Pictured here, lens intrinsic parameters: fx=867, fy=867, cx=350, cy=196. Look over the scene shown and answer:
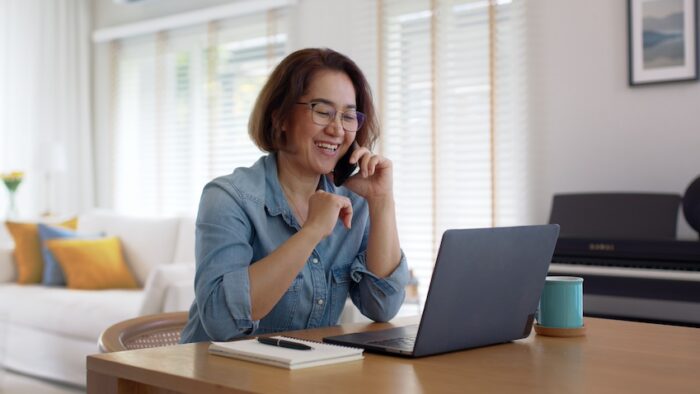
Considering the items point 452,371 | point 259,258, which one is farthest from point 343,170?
point 452,371

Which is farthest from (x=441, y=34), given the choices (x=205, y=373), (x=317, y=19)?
(x=205, y=373)

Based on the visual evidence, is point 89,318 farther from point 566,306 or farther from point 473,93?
point 566,306

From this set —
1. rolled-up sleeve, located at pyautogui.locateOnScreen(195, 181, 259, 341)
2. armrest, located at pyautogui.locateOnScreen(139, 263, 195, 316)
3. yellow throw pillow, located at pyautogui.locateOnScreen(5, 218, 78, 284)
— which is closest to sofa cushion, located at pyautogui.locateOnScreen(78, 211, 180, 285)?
yellow throw pillow, located at pyautogui.locateOnScreen(5, 218, 78, 284)

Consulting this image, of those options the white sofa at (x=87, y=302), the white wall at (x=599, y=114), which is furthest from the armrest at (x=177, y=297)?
the white wall at (x=599, y=114)

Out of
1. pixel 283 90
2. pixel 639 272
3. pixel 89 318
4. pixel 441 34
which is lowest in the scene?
pixel 89 318

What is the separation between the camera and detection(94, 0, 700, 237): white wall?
11.7 ft

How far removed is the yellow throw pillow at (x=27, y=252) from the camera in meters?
4.94

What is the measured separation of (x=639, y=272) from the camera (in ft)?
10.2

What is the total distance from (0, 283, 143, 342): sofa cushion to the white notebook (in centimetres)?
280

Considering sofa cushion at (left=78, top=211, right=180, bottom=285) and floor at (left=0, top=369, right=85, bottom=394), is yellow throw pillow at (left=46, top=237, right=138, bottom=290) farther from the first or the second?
floor at (left=0, top=369, right=85, bottom=394)

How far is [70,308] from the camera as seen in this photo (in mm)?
4250

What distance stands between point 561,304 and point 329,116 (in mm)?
662

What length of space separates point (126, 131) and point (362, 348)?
4.99m

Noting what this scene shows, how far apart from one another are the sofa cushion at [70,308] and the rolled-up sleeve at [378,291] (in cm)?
238
